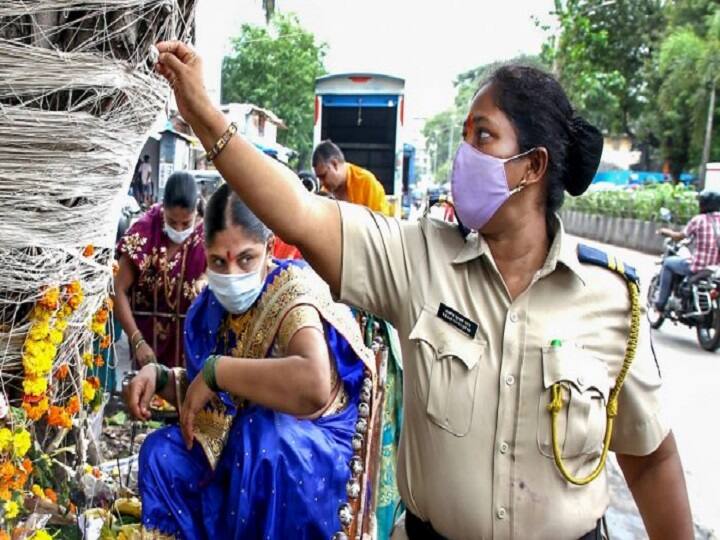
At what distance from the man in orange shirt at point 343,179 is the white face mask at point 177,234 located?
2071mm

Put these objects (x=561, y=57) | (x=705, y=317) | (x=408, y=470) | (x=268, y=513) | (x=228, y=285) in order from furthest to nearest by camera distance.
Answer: (x=561, y=57)
(x=705, y=317)
(x=228, y=285)
(x=268, y=513)
(x=408, y=470)

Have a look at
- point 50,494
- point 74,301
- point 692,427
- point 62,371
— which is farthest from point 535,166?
point 692,427

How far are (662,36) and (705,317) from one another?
26.0 m

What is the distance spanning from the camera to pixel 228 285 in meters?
2.09

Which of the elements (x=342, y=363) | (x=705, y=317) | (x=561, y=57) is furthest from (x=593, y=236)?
(x=342, y=363)

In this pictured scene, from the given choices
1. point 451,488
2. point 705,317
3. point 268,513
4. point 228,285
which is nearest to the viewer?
point 451,488

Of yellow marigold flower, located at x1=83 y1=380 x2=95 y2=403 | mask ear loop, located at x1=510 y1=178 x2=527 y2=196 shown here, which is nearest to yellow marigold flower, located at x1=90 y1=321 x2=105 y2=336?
yellow marigold flower, located at x1=83 y1=380 x2=95 y2=403

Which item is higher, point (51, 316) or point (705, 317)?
point (51, 316)

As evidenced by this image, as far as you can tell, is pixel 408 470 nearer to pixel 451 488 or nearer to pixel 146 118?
pixel 451 488

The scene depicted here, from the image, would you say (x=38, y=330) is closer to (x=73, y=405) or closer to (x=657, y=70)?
(x=73, y=405)

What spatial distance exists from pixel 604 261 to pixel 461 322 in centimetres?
33

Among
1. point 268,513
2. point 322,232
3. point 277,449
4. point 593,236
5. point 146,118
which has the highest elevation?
point 146,118

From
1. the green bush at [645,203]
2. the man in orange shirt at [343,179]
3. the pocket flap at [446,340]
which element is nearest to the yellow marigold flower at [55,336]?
the pocket flap at [446,340]

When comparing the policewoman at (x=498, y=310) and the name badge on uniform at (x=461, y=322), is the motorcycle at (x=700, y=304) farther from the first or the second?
the name badge on uniform at (x=461, y=322)
